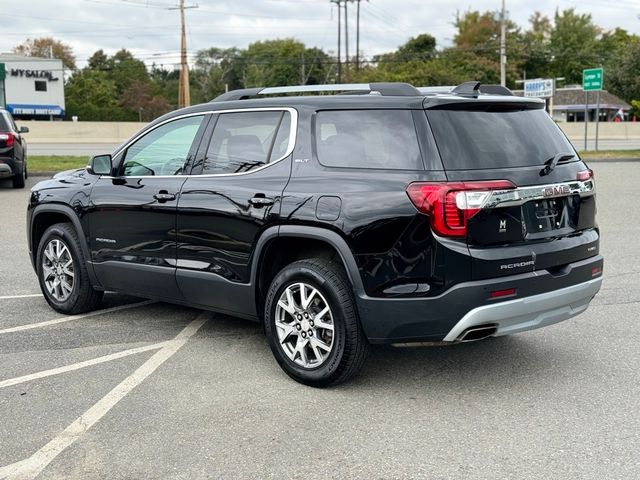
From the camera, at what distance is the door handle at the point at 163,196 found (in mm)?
5523

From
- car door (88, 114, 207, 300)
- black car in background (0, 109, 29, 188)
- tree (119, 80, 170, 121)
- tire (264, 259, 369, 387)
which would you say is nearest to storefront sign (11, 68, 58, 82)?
tree (119, 80, 170, 121)

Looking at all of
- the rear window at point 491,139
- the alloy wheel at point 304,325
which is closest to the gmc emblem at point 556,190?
the rear window at point 491,139

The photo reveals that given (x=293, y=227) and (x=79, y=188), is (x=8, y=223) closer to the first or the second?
(x=79, y=188)

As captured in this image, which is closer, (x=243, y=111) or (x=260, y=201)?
(x=260, y=201)

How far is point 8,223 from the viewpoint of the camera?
12320 millimetres

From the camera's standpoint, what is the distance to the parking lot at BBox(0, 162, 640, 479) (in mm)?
3723

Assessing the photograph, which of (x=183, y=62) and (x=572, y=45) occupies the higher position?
(x=572, y=45)

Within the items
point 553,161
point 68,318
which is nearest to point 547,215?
point 553,161

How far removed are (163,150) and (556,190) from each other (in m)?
2.86

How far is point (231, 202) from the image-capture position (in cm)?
509

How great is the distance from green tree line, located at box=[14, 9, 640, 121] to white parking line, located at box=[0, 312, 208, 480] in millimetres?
67144

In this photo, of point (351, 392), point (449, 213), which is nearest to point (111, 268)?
point (351, 392)

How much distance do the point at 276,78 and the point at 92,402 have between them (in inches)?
4075

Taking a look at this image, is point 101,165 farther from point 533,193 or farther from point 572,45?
point 572,45
